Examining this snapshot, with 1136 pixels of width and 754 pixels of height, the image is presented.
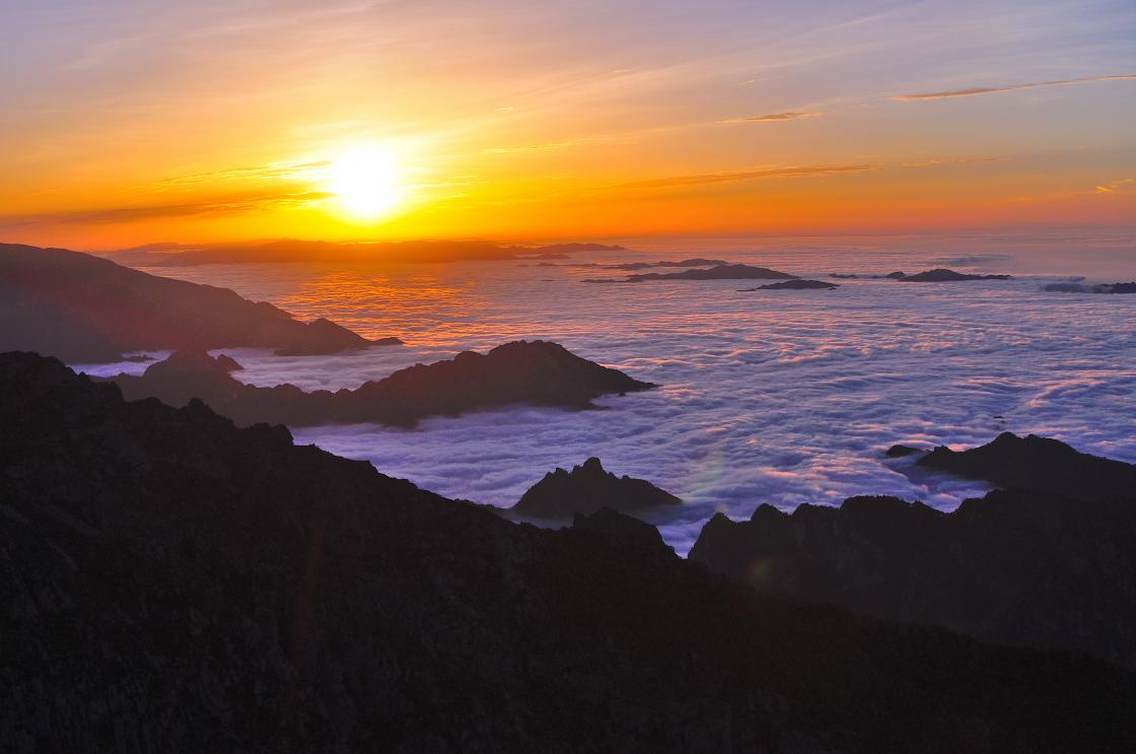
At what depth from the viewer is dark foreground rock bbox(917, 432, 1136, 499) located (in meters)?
34.4

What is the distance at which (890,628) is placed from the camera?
1490 cm

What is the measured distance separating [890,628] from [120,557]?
11446mm

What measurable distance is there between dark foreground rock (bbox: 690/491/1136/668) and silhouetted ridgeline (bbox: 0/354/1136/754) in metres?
6.96

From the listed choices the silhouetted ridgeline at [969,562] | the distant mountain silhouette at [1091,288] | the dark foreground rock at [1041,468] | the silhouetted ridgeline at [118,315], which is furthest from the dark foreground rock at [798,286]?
the silhouetted ridgeline at [969,562]

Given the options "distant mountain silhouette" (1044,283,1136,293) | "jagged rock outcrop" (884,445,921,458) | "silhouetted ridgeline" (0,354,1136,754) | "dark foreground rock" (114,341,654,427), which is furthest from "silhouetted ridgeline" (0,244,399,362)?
"distant mountain silhouette" (1044,283,1136,293)

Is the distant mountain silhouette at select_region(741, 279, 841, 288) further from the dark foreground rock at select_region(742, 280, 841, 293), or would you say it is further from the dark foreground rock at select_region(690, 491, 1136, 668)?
the dark foreground rock at select_region(690, 491, 1136, 668)

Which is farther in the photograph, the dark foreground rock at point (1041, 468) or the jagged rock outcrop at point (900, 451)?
the jagged rock outcrop at point (900, 451)

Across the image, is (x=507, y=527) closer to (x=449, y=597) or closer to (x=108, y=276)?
(x=449, y=597)

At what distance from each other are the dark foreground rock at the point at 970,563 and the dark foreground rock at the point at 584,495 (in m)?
9.95

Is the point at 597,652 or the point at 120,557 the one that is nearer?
the point at 120,557

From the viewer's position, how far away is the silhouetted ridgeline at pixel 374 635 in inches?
436

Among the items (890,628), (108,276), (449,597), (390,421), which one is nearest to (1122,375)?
(390,421)

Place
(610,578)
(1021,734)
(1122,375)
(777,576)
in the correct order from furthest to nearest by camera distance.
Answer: (1122,375), (777,576), (610,578), (1021,734)

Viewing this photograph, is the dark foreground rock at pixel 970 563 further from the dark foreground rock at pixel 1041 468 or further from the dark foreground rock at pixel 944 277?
the dark foreground rock at pixel 944 277
